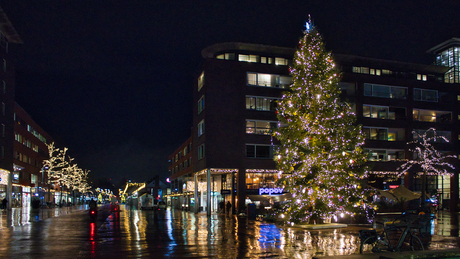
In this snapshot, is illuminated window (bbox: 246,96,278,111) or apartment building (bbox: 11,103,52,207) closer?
illuminated window (bbox: 246,96,278,111)

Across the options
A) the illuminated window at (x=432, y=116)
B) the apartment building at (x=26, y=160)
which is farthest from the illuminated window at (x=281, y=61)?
the apartment building at (x=26, y=160)

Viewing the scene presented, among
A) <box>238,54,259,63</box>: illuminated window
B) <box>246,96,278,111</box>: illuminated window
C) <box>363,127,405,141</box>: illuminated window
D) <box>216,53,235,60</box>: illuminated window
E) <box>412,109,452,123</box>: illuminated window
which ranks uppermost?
<box>216,53,235,60</box>: illuminated window

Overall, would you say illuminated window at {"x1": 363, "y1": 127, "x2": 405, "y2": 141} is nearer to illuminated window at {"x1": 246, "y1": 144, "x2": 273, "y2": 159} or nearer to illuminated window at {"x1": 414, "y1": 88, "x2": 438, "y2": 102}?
illuminated window at {"x1": 414, "y1": 88, "x2": 438, "y2": 102}

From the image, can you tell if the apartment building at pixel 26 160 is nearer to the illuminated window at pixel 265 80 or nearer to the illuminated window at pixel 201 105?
the illuminated window at pixel 201 105

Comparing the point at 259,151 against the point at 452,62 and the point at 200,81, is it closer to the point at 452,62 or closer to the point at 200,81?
the point at 200,81

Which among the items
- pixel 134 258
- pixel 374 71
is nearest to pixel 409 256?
pixel 134 258

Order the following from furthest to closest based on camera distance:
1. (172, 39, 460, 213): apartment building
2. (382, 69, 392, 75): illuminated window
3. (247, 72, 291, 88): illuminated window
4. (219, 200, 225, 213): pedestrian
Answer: (382, 69, 392, 75): illuminated window < (219, 200, 225, 213): pedestrian < (247, 72, 291, 88): illuminated window < (172, 39, 460, 213): apartment building

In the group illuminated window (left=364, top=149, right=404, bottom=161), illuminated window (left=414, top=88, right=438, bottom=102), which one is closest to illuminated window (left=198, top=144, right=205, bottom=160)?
illuminated window (left=364, top=149, right=404, bottom=161)

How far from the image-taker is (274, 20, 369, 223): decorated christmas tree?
2506 centimetres

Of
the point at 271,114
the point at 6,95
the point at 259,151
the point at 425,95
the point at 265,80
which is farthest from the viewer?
the point at 425,95

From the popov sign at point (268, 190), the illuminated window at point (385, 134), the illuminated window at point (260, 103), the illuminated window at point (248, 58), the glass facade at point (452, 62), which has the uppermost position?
the glass facade at point (452, 62)

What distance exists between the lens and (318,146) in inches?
1018

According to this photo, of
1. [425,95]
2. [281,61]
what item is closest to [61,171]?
[281,61]

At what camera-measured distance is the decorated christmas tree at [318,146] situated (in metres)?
25.1
